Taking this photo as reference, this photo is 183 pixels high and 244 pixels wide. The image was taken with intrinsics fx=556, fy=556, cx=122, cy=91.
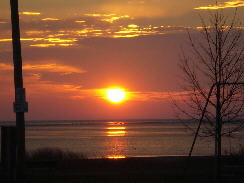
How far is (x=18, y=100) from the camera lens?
17.1m

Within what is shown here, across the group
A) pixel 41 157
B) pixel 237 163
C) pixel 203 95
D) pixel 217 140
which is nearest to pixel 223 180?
pixel 217 140

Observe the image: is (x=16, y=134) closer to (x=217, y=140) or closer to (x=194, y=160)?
(x=217, y=140)

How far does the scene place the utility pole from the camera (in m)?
17.1

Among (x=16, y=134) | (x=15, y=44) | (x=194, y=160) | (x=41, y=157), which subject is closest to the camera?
(x=16, y=134)

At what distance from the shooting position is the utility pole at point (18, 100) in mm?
17078

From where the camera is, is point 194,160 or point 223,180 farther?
point 194,160

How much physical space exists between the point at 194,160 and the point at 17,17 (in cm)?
1303

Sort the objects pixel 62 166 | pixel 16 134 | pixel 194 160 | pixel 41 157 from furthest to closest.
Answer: pixel 41 157, pixel 194 160, pixel 62 166, pixel 16 134

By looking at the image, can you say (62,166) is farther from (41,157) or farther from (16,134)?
(16,134)

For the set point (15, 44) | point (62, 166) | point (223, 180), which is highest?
point (15, 44)

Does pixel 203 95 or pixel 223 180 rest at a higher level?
pixel 203 95

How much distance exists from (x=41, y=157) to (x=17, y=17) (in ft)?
47.4

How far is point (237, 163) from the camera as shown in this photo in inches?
980

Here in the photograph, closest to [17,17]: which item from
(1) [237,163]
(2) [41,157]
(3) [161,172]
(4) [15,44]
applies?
(4) [15,44]
